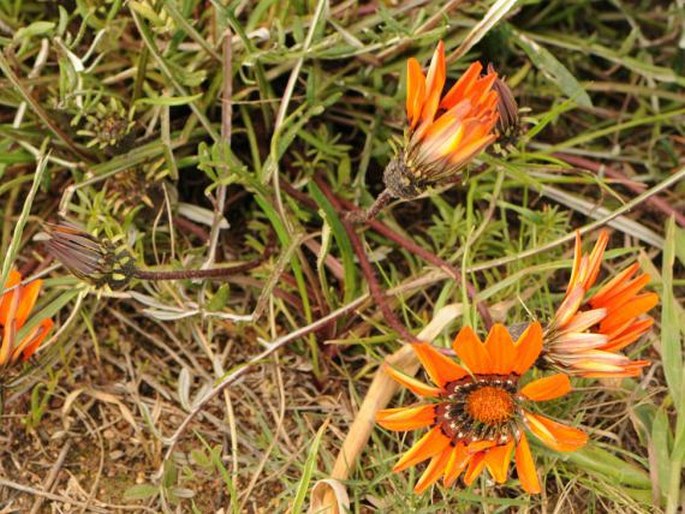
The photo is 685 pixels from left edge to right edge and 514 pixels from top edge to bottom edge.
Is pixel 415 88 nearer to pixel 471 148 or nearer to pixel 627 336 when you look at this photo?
pixel 471 148

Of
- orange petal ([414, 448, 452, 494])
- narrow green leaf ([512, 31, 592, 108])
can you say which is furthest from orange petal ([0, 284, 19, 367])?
narrow green leaf ([512, 31, 592, 108])

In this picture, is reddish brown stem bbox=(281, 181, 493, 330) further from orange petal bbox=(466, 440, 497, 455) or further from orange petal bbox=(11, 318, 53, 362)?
orange petal bbox=(11, 318, 53, 362)

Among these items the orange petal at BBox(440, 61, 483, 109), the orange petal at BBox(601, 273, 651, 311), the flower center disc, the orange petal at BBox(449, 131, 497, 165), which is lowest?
the flower center disc

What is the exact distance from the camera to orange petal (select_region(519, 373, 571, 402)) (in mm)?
1347

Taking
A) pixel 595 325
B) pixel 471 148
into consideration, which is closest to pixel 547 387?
pixel 595 325

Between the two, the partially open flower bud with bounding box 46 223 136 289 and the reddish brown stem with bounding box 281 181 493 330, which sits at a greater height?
the partially open flower bud with bounding box 46 223 136 289

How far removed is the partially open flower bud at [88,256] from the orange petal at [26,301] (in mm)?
141

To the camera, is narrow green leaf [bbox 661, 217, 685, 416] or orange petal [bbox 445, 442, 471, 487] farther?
narrow green leaf [bbox 661, 217, 685, 416]

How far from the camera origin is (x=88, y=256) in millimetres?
1497

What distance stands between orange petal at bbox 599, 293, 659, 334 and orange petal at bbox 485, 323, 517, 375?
167mm

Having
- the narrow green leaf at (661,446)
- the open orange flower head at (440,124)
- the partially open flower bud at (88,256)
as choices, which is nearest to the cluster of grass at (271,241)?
the narrow green leaf at (661,446)

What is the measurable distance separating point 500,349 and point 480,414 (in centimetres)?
16

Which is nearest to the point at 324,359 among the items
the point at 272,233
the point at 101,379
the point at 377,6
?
the point at 272,233

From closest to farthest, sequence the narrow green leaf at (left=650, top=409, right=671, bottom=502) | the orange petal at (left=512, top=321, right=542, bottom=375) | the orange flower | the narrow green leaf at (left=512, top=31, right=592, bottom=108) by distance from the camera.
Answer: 1. the orange petal at (left=512, top=321, right=542, bottom=375)
2. the orange flower
3. the narrow green leaf at (left=650, top=409, right=671, bottom=502)
4. the narrow green leaf at (left=512, top=31, right=592, bottom=108)
